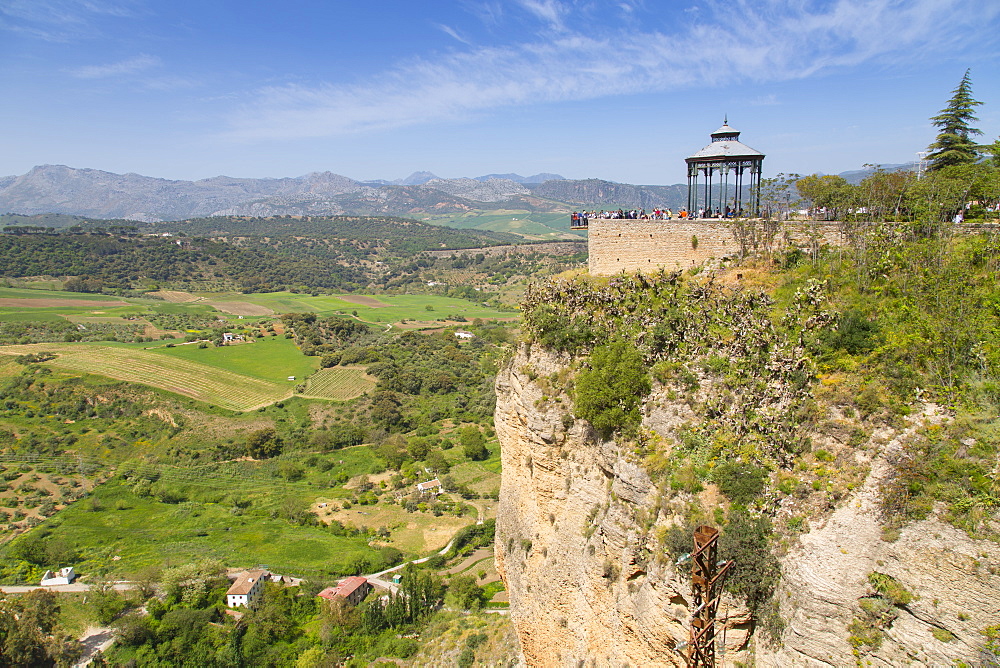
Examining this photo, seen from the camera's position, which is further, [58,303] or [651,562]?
[58,303]

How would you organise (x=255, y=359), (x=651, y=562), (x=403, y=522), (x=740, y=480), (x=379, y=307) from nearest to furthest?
(x=740, y=480)
(x=651, y=562)
(x=403, y=522)
(x=255, y=359)
(x=379, y=307)

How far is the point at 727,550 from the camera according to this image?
1096 cm

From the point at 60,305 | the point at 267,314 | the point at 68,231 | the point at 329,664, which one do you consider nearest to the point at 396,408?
the point at 329,664

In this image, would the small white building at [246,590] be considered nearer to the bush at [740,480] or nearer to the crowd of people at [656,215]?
the crowd of people at [656,215]

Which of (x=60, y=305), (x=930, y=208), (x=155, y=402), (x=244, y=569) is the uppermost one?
(x=930, y=208)

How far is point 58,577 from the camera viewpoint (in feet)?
135

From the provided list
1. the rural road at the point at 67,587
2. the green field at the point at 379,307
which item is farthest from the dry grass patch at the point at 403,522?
the green field at the point at 379,307

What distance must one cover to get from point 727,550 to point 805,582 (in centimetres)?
137

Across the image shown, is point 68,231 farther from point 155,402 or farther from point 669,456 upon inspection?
point 669,456

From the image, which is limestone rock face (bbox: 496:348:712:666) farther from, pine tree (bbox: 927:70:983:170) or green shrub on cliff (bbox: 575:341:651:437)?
pine tree (bbox: 927:70:983:170)

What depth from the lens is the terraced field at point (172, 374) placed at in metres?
77.4

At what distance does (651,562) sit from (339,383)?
255 feet

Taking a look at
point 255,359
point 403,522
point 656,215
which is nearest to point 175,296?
point 255,359

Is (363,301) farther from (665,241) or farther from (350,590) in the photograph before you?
(665,241)
